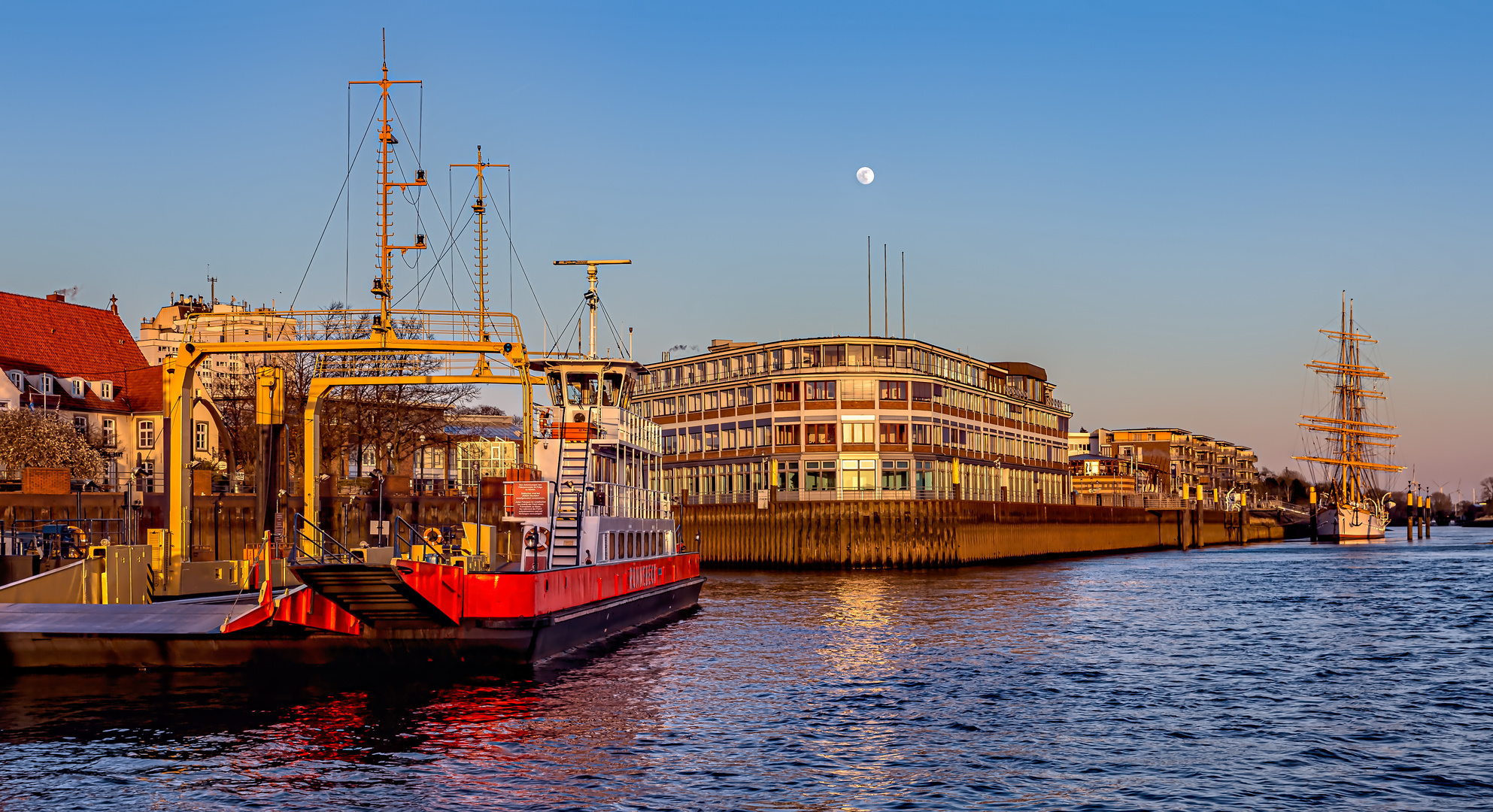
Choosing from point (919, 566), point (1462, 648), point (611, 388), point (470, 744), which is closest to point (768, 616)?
point (611, 388)

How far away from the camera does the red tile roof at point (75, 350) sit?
79438 millimetres

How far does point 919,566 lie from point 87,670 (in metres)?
56.8

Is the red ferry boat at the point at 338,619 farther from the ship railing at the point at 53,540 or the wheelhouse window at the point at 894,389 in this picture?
the wheelhouse window at the point at 894,389

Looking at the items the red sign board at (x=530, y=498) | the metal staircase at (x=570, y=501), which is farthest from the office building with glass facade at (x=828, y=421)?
the red sign board at (x=530, y=498)

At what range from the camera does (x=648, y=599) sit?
37.0 m

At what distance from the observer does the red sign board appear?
100.0 feet

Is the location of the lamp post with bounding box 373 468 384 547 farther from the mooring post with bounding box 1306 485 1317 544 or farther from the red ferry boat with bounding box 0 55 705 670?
the mooring post with bounding box 1306 485 1317 544

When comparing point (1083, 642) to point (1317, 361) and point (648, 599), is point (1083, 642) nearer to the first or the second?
point (648, 599)

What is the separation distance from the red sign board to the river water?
3951 millimetres

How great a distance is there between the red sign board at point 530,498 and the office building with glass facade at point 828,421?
56598 millimetres

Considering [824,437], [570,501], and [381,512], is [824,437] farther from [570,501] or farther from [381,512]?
[381,512]

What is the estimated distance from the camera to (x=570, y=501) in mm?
32969

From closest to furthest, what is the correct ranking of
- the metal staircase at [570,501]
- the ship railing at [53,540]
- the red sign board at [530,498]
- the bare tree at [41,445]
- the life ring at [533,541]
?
the life ring at [533,541]
the metal staircase at [570,501]
the red sign board at [530,498]
the ship railing at [53,540]
the bare tree at [41,445]

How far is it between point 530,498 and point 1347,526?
445 feet
